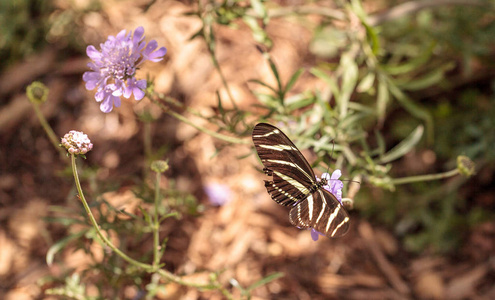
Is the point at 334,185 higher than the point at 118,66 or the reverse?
higher

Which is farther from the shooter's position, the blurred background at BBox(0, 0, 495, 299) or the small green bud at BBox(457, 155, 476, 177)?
the blurred background at BBox(0, 0, 495, 299)

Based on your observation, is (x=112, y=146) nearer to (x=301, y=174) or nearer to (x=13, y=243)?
(x=13, y=243)

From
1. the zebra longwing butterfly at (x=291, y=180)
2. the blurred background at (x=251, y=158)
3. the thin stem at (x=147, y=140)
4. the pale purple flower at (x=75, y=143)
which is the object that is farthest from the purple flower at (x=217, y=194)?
the pale purple flower at (x=75, y=143)

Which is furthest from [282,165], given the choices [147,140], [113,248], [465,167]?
[147,140]

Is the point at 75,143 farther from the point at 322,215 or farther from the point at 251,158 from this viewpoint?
the point at 251,158

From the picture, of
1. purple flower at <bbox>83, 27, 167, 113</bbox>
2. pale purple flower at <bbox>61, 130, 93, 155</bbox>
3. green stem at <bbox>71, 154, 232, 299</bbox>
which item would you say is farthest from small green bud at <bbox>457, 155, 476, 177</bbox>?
pale purple flower at <bbox>61, 130, 93, 155</bbox>

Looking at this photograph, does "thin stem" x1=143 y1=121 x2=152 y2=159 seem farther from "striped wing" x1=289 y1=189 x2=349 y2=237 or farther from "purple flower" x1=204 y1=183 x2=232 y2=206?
"striped wing" x1=289 y1=189 x2=349 y2=237
